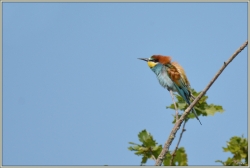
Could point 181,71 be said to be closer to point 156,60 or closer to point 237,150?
point 156,60

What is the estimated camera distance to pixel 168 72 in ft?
20.9

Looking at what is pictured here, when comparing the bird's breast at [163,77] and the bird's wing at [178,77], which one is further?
the bird's breast at [163,77]

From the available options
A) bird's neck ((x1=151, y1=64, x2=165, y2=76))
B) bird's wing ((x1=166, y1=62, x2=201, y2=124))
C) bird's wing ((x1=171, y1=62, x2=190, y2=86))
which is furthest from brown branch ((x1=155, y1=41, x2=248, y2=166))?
bird's neck ((x1=151, y1=64, x2=165, y2=76))

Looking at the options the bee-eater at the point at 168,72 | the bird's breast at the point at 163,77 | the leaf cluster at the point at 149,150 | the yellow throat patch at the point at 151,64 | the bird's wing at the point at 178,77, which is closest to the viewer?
Answer: the leaf cluster at the point at 149,150

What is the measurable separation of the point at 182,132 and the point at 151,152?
1.03ft

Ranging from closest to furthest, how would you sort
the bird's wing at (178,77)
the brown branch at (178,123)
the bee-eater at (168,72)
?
the brown branch at (178,123)
the bird's wing at (178,77)
the bee-eater at (168,72)

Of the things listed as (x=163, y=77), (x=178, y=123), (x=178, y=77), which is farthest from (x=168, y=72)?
(x=178, y=123)

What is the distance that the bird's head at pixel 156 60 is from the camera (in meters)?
6.41

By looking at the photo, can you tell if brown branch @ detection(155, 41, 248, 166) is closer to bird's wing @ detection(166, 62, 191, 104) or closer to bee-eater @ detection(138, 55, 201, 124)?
bird's wing @ detection(166, 62, 191, 104)

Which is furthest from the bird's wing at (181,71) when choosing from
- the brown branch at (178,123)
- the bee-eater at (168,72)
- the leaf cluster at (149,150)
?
the leaf cluster at (149,150)

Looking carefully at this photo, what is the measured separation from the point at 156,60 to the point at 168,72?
0.86ft

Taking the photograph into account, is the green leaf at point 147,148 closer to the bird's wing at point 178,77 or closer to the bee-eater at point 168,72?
the bird's wing at point 178,77

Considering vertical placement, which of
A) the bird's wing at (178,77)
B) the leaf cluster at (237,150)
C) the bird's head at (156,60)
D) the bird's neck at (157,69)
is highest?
the bird's head at (156,60)

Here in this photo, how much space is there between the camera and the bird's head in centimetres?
641
